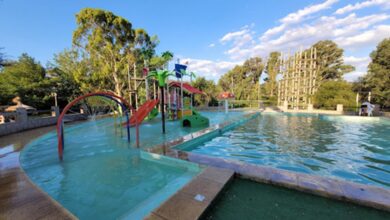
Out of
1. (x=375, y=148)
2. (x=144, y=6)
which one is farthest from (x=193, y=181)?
(x=144, y=6)

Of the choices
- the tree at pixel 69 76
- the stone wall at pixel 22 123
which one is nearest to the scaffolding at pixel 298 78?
the stone wall at pixel 22 123

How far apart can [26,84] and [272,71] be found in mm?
32925

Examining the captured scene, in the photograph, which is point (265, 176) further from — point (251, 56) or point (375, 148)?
point (251, 56)

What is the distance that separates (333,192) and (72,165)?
525 cm

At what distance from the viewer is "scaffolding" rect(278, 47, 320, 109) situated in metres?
16.9

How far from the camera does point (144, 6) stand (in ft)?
38.9

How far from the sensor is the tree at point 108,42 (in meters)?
14.9

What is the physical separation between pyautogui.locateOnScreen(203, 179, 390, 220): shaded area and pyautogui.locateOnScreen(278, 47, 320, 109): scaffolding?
1775 centimetres

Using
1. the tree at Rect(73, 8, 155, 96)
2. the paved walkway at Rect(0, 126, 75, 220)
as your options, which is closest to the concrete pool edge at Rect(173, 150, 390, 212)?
the paved walkway at Rect(0, 126, 75, 220)

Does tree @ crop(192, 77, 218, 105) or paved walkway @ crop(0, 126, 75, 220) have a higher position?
tree @ crop(192, 77, 218, 105)

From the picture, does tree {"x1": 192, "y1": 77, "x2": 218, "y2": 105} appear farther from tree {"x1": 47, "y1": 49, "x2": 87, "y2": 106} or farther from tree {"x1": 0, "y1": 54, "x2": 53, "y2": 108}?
tree {"x1": 0, "y1": 54, "x2": 53, "y2": 108}

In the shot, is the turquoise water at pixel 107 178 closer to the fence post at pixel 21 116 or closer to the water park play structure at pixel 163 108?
the water park play structure at pixel 163 108

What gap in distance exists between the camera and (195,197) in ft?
6.90

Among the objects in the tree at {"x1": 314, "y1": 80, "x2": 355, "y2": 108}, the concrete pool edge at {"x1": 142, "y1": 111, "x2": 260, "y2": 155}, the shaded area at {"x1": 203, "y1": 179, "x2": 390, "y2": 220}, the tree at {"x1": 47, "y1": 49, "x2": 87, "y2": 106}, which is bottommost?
the shaded area at {"x1": 203, "y1": 179, "x2": 390, "y2": 220}
